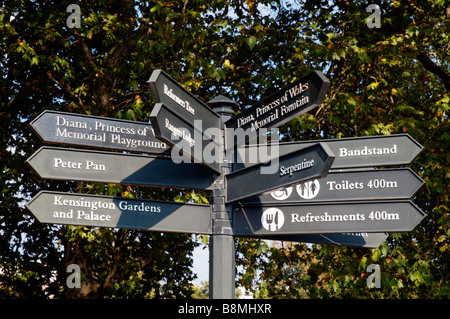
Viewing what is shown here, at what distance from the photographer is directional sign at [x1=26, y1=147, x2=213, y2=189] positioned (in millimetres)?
3779

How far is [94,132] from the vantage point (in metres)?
3.96

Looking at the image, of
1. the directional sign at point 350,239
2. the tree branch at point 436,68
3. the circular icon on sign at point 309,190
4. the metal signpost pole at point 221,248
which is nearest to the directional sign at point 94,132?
the metal signpost pole at point 221,248

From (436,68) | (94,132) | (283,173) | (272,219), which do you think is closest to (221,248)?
(272,219)

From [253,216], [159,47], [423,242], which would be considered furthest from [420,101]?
[253,216]

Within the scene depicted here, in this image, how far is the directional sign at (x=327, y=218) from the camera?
3.76 m

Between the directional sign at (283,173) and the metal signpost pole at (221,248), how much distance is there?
0.26 feet

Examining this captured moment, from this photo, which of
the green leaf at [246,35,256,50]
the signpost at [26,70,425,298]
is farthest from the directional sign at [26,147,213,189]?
the green leaf at [246,35,256,50]

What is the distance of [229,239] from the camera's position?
3797 mm

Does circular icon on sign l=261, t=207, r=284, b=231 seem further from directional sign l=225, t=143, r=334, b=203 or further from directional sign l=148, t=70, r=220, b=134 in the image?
directional sign l=148, t=70, r=220, b=134

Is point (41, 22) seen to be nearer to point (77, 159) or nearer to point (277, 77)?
point (277, 77)

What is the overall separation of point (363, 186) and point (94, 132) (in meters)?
1.79

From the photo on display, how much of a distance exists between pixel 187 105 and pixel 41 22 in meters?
6.03

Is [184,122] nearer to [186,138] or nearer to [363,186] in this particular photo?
[186,138]

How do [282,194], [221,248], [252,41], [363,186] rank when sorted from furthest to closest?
[252,41] → [282,194] → [363,186] → [221,248]
